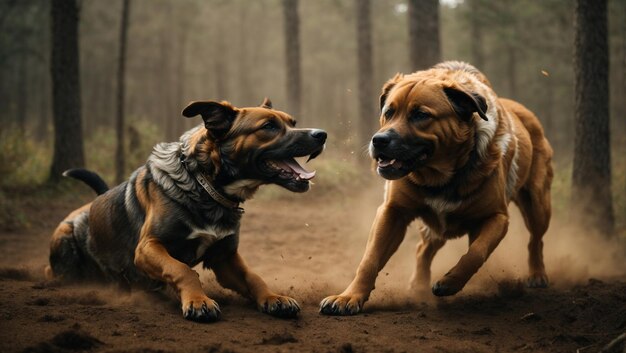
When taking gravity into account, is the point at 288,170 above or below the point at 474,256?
above

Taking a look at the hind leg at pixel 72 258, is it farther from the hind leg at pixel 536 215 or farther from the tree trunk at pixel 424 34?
the tree trunk at pixel 424 34

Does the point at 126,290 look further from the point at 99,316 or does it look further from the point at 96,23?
the point at 96,23

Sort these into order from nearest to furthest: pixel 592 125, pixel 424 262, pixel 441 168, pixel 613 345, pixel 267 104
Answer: pixel 613 345, pixel 441 168, pixel 267 104, pixel 424 262, pixel 592 125

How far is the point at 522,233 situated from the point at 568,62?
80.5 feet

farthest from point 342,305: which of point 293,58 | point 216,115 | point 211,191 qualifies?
point 293,58

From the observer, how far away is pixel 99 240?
20.7 feet

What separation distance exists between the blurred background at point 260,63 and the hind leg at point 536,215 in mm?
3192

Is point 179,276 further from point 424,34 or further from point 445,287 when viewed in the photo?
point 424,34

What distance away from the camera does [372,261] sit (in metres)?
5.59

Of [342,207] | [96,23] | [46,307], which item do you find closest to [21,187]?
[342,207]

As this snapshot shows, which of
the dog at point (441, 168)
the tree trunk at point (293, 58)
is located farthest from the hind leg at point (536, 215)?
the tree trunk at point (293, 58)

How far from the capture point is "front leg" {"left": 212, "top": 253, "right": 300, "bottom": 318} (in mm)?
5125

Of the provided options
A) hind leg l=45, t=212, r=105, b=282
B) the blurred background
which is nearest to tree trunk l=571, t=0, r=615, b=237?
the blurred background

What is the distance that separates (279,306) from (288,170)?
138 cm
